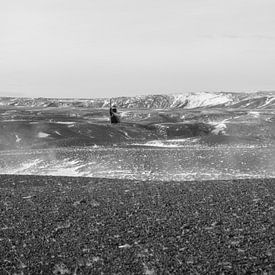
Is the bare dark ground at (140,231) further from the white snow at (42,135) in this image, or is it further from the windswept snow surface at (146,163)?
the white snow at (42,135)

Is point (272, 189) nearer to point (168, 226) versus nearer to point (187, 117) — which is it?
point (168, 226)

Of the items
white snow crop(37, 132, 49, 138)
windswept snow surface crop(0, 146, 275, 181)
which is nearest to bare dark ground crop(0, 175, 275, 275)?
windswept snow surface crop(0, 146, 275, 181)

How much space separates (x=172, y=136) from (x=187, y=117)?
1974 inches

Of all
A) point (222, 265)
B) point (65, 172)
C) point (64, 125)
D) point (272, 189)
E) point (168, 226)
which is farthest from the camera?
point (64, 125)

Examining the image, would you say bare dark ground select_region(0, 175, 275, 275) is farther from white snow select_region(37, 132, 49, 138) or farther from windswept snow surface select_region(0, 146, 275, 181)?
white snow select_region(37, 132, 49, 138)

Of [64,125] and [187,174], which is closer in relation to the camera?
[187,174]

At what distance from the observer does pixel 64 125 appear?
3435 inches

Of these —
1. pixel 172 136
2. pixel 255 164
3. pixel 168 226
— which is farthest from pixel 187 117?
pixel 168 226

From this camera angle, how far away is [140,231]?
16562 mm

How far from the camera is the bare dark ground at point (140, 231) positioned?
13195mm

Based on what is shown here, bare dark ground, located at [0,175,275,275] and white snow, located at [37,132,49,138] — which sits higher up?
bare dark ground, located at [0,175,275,275]

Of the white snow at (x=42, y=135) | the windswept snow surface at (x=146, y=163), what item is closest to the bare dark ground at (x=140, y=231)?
the windswept snow surface at (x=146, y=163)

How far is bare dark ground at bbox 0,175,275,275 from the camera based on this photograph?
43.3 ft

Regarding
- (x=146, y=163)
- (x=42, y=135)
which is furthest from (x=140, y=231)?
(x=42, y=135)
